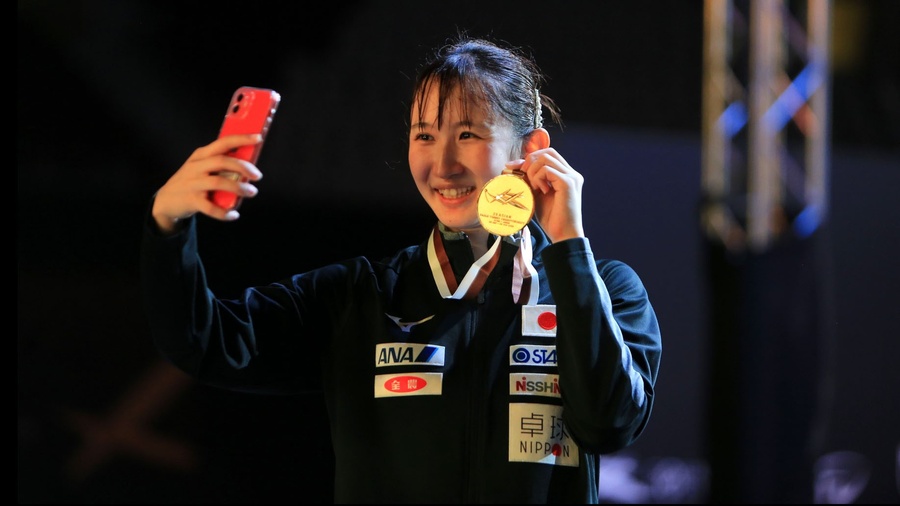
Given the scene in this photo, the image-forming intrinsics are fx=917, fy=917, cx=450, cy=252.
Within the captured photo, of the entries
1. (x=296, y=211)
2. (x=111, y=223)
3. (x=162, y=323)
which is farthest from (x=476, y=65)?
(x=111, y=223)

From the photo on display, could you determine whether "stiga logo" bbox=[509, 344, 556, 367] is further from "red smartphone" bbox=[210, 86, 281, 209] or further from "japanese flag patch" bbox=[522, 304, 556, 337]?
"red smartphone" bbox=[210, 86, 281, 209]

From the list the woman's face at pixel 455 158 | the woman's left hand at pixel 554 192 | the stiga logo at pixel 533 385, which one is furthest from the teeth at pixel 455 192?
the stiga logo at pixel 533 385

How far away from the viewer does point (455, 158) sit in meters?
1.80

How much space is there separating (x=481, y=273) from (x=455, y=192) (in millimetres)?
168

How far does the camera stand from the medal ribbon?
1.79 metres

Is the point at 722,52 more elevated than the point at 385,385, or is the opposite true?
the point at 722,52

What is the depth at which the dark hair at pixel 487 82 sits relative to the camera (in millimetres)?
1820

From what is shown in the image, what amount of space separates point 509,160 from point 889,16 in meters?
3.53

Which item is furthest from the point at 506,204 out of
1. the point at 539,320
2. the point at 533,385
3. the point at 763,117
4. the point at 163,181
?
the point at 763,117

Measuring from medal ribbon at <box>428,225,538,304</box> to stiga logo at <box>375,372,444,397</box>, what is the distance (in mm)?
174

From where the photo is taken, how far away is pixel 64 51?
266 cm

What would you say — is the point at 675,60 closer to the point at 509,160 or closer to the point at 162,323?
the point at 509,160

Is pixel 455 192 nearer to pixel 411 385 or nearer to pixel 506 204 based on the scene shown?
pixel 506 204

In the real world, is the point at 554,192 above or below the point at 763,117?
below
